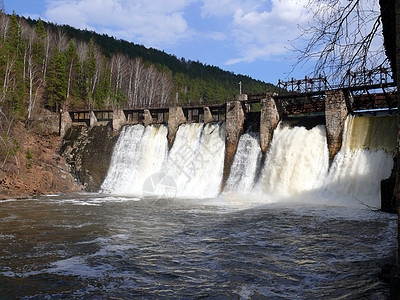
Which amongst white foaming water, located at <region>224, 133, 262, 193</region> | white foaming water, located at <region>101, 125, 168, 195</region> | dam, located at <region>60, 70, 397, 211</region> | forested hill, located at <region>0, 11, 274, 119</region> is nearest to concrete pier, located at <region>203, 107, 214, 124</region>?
dam, located at <region>60, 70, 397, 211</region>

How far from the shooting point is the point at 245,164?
909 inches

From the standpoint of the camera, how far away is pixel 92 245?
364 inches

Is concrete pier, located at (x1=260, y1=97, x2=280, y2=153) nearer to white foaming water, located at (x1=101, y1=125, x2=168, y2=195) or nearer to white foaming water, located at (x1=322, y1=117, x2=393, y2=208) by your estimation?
white foaming water, located at (x1=322, y1=117, x2=393, y2=208)

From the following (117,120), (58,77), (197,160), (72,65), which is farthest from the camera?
(72,65)

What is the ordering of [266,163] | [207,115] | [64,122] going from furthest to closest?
[64,122] < [207,115] < [266,163]

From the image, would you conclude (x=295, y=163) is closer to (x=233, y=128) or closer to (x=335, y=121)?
(x=335, y=121)

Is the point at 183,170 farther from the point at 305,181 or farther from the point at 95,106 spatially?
the point at 95,106

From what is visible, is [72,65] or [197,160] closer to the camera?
[197,160]

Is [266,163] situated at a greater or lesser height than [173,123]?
lesser

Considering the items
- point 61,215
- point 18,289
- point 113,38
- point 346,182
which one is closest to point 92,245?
point 18,289

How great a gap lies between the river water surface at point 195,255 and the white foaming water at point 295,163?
5121 mm

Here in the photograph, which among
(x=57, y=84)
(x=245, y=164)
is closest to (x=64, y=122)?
(x=57, y=84)

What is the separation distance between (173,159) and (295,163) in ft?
33.6

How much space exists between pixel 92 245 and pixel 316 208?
10800 mm
